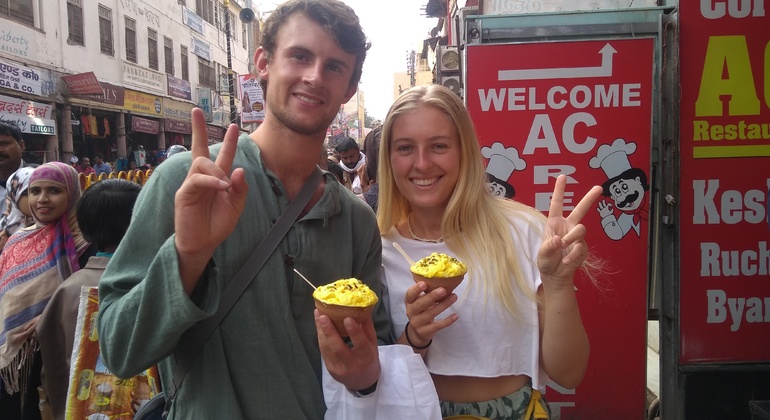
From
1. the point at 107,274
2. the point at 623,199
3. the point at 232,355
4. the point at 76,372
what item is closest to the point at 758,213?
the point at 623,199

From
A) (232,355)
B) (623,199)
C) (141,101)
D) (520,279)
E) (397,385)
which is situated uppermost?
(141,101)

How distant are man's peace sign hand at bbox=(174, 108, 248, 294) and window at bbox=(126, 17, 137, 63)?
83.7ft

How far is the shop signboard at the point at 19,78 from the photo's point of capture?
15.8 metres

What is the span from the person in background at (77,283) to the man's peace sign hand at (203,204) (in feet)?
6.16

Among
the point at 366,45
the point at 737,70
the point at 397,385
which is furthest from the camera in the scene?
the point at 737,70

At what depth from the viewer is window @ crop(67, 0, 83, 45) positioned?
19.7 meters

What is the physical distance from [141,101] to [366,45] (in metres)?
25.3

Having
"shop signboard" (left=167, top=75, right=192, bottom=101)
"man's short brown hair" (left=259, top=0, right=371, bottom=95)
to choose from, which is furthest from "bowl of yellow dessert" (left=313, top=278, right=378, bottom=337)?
"shop signboard" (left=167, top=75, right=192, bottom=101)

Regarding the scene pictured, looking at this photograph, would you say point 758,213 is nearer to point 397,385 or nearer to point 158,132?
point 397,385

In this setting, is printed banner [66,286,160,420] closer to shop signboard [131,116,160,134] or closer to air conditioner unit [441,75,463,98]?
air conditioner unit [441,75,463,98]

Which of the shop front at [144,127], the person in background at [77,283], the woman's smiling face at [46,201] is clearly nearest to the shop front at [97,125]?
the shop front at [144,127]

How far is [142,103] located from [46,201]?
23.2 meters

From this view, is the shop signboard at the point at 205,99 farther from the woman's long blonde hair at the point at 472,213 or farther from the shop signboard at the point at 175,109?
the woman's long blonde hair at the point at 472,213

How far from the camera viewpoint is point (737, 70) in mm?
3447
